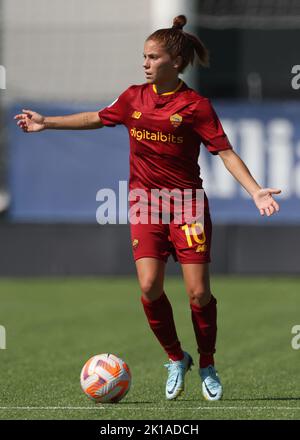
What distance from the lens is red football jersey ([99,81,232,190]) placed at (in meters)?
7.23

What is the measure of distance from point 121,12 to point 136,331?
9693mm

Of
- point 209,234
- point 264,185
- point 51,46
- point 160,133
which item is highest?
→ point 160,133

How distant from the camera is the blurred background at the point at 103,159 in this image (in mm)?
15914

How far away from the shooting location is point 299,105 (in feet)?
52.5

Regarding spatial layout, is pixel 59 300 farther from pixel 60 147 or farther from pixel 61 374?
pixel 61 374

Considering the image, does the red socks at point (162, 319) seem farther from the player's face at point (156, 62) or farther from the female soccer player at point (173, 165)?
the player's face at point (156, 62)

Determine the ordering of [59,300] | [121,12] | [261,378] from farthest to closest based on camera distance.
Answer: [121,12] < [59,300] < [261,378]

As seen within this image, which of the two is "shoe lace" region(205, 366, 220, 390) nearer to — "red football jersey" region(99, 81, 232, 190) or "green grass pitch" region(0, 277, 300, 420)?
"green grass pitch" region(0, 277, 300, 420)

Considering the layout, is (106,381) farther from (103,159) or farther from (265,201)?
(103,159)

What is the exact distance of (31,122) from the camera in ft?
25.2

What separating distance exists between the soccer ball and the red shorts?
0.66 meters

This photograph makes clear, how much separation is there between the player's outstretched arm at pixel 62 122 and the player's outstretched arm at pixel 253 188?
35.0 inches

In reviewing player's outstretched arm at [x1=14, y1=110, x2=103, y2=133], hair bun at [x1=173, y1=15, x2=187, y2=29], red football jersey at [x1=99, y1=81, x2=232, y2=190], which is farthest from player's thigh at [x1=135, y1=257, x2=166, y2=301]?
hair bun at [x1=173, y1=15, x2=187, y2=29]

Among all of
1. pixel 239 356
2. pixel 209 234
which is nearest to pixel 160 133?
pixel 209 234
